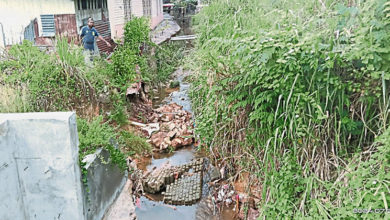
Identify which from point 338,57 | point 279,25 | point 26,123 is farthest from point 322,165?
point 26,123

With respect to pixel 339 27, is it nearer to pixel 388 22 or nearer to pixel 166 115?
pixel 388 22

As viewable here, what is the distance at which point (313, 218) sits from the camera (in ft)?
9.46

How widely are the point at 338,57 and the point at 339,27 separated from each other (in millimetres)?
472

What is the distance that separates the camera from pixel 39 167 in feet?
10.9

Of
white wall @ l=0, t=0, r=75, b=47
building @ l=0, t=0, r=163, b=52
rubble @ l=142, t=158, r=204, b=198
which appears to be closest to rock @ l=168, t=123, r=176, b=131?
rubble @ l=142, t=158, r=204, b=198

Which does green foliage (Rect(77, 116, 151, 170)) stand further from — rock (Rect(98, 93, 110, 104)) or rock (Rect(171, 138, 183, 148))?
rock (Rect(171, 138, 183, 148))

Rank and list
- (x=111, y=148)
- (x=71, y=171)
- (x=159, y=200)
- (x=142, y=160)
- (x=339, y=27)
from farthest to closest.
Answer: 1. (x=142, y=160)
2. (x=159, y=200)
3. (x=111, y=148)
4. (x=71, y=171)
5. (x=339, y=27)

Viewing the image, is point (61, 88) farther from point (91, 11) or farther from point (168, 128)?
point (91, 11)

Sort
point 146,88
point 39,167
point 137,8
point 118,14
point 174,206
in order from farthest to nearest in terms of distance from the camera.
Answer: point 137,8
point 118,14
point 146,88
point 174,206
point 39,167

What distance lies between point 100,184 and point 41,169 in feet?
2.77

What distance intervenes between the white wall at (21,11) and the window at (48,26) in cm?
11

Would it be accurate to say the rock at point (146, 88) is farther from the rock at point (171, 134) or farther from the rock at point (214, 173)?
the rock at point (214, 173)

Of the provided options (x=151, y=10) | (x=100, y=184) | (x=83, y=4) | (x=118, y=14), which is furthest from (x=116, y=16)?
(x=100, y=184)

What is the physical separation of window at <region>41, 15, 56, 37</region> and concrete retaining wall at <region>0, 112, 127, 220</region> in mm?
6224
